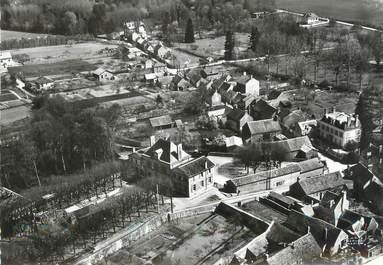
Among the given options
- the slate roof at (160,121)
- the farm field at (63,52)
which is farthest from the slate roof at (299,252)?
the farm field at (63,52)

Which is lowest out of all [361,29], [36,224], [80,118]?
[36,224]

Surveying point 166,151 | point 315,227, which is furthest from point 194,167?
point 315,227

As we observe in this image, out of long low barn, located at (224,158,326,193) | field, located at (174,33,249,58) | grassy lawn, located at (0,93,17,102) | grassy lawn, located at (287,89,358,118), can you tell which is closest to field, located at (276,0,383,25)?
grassy lawn, located at (287,89,358,118)

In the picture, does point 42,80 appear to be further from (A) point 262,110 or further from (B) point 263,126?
(B) point 263,126

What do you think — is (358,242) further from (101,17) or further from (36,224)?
(101,17)

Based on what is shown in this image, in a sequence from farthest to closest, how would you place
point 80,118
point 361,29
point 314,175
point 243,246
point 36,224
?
point 361,29 < point 80,118 < point 314,175 < point 36,224 < point 243,246

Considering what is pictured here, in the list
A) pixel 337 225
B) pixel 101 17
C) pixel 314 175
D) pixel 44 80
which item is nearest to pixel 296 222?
pixel 337 225
